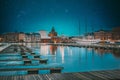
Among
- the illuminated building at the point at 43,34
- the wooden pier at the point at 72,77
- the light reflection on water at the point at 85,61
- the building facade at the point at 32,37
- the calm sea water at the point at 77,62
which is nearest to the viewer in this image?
the wooden pier at the point at 72,77

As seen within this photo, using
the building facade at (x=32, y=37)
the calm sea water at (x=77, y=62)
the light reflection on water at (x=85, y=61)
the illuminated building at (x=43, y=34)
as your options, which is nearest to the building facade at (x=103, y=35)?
the illuminated building at (x=43, y=34)

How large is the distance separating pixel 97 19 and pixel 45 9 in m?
12.2

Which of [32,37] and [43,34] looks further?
[32,37]

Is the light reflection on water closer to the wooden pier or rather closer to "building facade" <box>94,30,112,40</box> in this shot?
the wooden pier

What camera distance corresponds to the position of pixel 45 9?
44562 millimetres

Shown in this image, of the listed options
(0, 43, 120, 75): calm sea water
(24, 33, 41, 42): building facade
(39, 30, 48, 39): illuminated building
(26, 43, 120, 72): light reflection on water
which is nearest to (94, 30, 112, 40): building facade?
(39, 30, 48, 39): illuminated building

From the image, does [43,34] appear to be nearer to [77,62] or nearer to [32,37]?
[32,37]

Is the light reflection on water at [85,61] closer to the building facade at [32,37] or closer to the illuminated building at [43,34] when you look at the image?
the illuminated building at [43,34]

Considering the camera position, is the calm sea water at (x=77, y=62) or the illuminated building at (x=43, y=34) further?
the illuminated building at (x=43, y=34)

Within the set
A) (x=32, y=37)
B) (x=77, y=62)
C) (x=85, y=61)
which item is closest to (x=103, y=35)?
(x=32, y=37)

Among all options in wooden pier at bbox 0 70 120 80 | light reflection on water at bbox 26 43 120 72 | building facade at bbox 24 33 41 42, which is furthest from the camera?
building facade at bbox 24 33 41 42

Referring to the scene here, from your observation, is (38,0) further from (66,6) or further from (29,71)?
(29,71)

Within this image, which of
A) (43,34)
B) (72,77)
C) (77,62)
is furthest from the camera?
(43,34)

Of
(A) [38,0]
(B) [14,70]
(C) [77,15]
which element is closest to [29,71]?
(B) [14,70]
